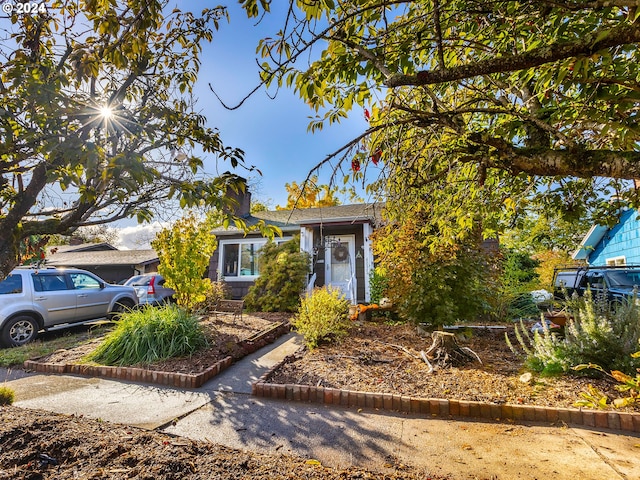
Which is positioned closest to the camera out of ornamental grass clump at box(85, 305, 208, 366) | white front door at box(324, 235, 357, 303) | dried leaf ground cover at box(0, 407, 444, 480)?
dried leaf ground cover at box(0, 407, 444, 480)

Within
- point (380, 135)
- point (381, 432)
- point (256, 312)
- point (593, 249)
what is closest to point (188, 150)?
point (380, 135)

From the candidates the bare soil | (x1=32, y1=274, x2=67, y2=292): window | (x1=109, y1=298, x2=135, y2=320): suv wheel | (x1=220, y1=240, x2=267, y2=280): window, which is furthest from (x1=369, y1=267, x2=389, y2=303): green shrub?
(x1=32, y1=274, x2=67, y2=292): window

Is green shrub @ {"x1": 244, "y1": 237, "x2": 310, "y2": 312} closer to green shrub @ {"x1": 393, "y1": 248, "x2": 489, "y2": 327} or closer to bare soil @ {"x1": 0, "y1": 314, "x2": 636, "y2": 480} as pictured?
bare soil @ {"x1": 0, "y1": 314, "x2": 636, "y2": 480}

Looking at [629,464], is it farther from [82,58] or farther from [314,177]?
[82,58]

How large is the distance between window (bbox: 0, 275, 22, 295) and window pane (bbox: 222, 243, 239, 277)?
20.2 feet

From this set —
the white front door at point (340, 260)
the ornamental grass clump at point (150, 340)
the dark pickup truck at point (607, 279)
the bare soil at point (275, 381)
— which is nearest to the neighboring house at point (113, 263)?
the white front door at point (340, 260)

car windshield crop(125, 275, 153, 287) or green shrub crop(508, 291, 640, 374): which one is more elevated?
car windshield crop(125, 275, 153, 287)

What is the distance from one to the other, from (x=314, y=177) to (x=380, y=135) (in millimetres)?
731

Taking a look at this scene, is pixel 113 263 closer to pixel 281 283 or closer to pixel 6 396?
pixel 281 283

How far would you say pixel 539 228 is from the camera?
43.3 feet

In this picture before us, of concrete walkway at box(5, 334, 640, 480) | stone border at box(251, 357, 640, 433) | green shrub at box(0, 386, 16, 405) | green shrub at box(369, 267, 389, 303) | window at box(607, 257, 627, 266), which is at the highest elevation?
window at box(607, 257, 627, 266)

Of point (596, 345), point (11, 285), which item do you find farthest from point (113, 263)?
point (596, 345)

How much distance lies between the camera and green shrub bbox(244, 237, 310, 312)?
9.75 meters

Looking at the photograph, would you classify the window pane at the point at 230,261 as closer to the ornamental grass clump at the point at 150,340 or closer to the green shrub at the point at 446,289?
the ornamental grass clump at the point at 150,340
